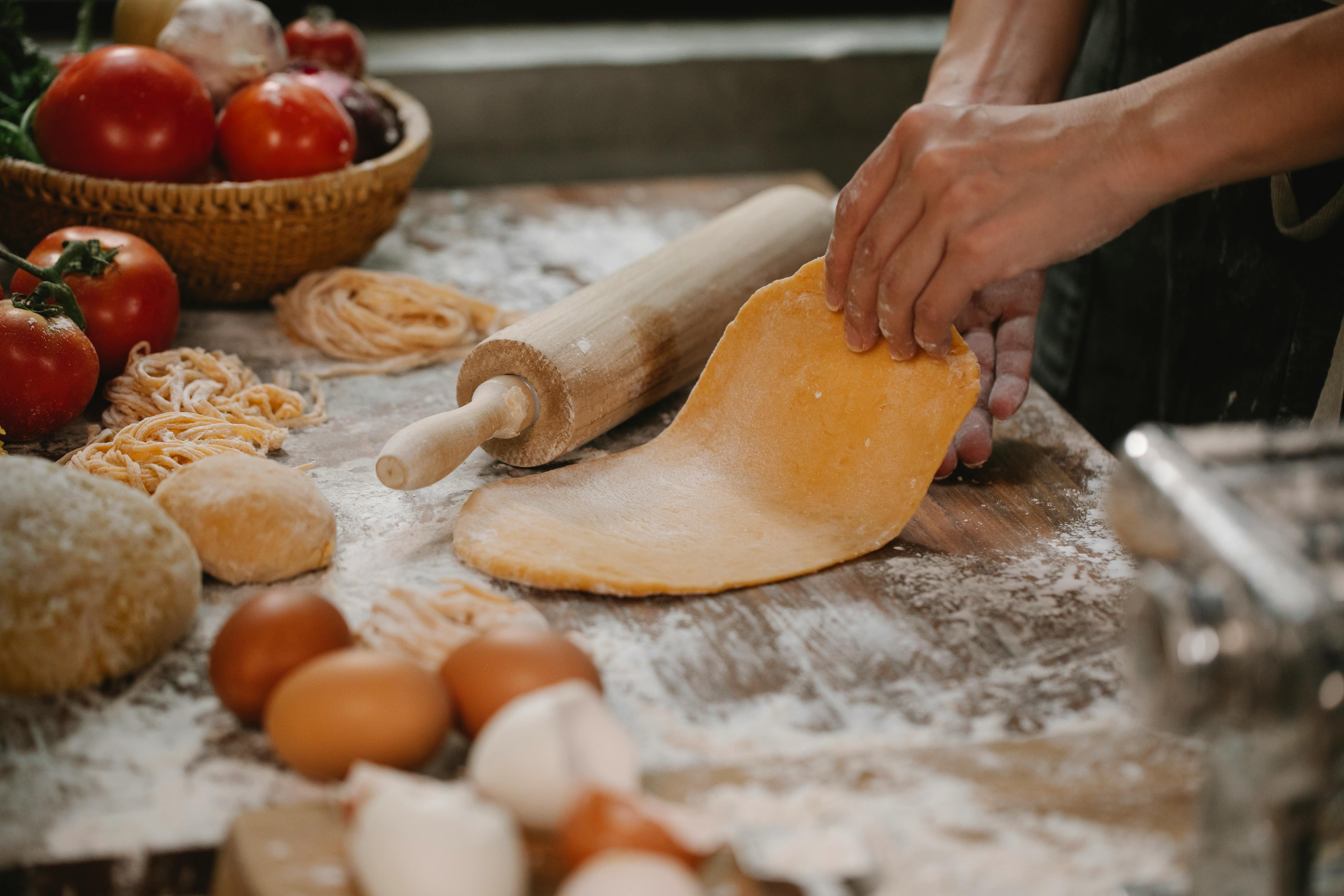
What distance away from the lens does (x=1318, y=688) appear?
67 centimetres

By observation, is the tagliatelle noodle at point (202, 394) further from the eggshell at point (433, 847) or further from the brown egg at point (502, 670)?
the eggshell at point (433, 847)

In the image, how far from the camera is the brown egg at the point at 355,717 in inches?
35.0

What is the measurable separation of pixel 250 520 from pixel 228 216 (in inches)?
29.6

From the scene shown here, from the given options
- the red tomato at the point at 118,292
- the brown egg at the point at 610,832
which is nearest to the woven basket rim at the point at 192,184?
the red tomato at the point at 118,292

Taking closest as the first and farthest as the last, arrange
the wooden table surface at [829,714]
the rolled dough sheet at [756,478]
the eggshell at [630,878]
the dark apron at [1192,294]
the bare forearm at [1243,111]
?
the eggshell at [630,878], the wooden table surface at [829,714], the bare forearm at [1243,111], the rolled dough sheet at [756,478], the dark apron at [1192,294]

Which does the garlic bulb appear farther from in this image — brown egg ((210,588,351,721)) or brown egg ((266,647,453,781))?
brown egg ((266,647,453,781))

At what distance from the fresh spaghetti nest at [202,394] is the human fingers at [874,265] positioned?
0.76 metres

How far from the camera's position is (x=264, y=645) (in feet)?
3.17

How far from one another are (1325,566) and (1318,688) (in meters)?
0.08

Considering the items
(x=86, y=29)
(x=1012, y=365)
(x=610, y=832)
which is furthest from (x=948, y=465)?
(x=86, y=29)

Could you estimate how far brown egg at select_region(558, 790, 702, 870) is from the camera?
74cm

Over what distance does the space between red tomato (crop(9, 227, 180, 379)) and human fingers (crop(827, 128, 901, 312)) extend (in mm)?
969

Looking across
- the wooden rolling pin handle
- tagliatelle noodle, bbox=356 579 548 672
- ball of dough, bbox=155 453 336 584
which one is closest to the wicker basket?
the wooden rolling pin handle

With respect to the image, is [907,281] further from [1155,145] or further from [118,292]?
[118,292]
